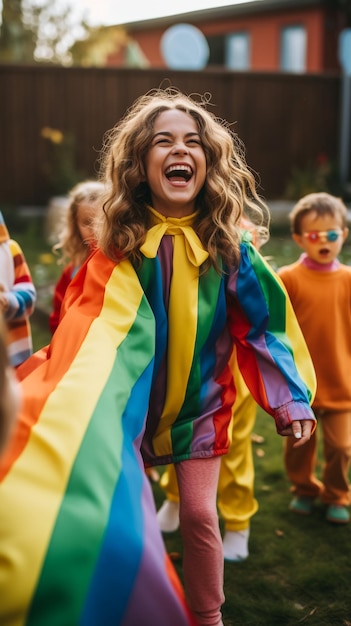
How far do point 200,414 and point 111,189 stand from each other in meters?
0.99

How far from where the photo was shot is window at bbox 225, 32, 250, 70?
A: 25812 millimetres

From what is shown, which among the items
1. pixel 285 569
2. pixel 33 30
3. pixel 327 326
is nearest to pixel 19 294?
pixel 327 326

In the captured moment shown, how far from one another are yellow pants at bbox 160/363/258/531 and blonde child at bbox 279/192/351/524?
0.39 meters

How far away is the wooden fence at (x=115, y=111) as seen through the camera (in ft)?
41.9

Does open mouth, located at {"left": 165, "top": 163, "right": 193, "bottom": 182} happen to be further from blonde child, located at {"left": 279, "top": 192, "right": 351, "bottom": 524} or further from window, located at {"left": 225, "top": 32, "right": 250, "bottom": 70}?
window, located at {"left": 225, "top": 32, "right": 250, "bottom": 70}

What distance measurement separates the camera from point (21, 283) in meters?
3.85

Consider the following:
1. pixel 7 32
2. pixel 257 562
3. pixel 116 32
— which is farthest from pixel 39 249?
pixel 116 32

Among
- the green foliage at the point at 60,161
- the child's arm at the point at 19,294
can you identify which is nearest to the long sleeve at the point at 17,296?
the child's arm at the point at 19,294

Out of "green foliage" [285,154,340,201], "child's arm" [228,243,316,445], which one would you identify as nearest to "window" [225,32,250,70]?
"green foliage" [285,154,340,201]

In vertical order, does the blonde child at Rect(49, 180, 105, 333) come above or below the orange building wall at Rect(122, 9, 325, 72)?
below

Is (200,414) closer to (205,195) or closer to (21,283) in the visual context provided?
(205,195)

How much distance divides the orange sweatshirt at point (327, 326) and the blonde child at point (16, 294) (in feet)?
4.47

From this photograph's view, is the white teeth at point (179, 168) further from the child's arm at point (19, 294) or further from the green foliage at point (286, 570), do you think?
the green foliage at point (286, 570)

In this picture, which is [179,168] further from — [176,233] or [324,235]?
[324,235]
